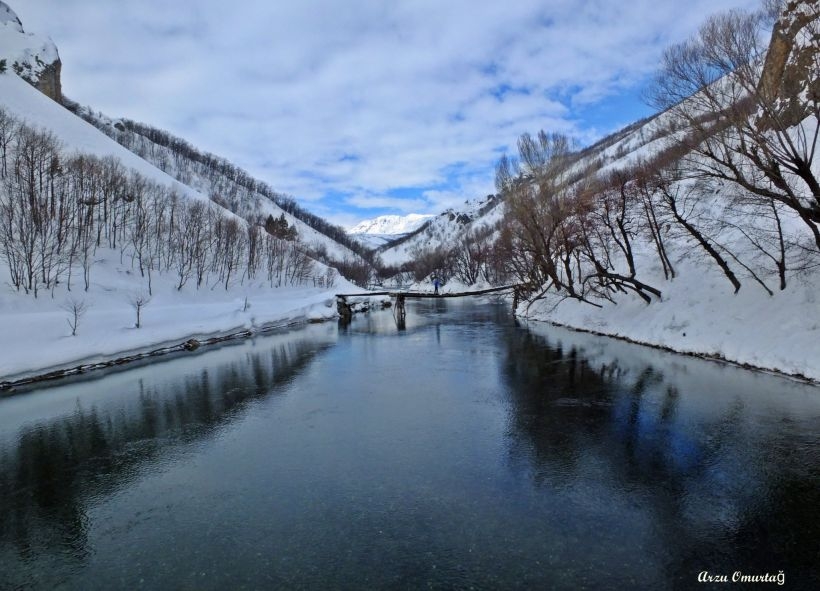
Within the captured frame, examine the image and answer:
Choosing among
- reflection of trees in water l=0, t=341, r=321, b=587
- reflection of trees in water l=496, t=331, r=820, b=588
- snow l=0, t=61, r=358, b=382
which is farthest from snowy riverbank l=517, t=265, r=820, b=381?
snow l=0, t=61, r=358, b=382

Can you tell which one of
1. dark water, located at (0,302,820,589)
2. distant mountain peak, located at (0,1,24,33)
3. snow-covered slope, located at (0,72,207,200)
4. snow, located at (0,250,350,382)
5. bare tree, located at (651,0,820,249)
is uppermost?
distant mountain peak, located at (0,1,24,33)

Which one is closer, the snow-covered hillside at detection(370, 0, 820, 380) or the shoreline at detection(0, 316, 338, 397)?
the snow-covered hillside at detection(370, 0, 820, 380)

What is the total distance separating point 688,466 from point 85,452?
12.0m

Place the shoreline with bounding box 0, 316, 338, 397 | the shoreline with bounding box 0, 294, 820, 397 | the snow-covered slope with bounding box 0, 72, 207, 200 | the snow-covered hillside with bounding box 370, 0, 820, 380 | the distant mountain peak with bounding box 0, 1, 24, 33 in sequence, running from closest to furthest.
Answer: the snow-covered hillside with bounding box 370, 0, 820, 380
the shoreline with bounding box 0, 294, 820, 397
the shoreline with bounding box 0, 316, 338, 397
the snow-covered slope with bounding box 0, 72, 207, 200
the distant mountain peak with bounding box 0, 1, 24, 33

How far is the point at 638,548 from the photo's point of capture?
5.37 m

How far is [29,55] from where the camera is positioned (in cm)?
7231

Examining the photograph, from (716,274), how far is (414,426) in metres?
17.9

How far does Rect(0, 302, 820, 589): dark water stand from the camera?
5238 millimetres

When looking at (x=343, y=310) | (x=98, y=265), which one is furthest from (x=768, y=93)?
(x=98, y=265)

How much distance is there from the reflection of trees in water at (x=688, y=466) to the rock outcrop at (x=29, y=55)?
306 ft

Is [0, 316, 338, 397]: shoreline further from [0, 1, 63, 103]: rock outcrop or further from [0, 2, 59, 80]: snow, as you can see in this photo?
[0, 2, 59, 80]: snow

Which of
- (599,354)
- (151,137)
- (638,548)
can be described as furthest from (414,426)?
(151,137)

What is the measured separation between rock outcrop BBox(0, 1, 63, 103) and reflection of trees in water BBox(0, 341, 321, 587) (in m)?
83.6

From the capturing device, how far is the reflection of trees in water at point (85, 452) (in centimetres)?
638
